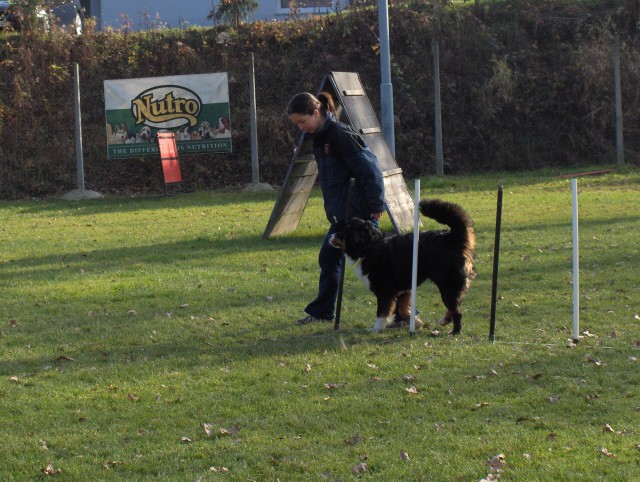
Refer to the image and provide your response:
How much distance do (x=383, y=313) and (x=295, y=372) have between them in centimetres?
143

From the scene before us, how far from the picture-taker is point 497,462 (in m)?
4.71

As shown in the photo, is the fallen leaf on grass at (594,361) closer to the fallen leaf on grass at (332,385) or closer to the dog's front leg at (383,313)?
the dog's front leg at (383,313)

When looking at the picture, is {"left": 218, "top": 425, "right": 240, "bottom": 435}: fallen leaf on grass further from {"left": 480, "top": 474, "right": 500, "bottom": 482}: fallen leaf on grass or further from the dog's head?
the dog's head

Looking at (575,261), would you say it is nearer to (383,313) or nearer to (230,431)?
(383,313)

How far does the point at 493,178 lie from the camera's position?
2206cm

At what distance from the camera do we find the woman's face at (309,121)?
307 inches

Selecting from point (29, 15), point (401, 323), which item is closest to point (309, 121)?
point (401, 323)

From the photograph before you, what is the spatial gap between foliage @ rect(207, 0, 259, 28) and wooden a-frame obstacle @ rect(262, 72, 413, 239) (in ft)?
43.0

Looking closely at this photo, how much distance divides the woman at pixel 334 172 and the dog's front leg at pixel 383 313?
64 centimetres

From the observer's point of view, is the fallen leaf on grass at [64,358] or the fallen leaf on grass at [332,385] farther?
the fallen leaf on grass at [64,358]

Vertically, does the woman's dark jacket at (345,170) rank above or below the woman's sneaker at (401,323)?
above

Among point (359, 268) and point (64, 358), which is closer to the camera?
point (64, 358)

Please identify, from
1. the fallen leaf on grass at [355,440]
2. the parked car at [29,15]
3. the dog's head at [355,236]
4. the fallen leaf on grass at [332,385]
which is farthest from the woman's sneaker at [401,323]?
the parked car at [29,15]

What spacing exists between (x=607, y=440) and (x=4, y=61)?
22.4 meters
